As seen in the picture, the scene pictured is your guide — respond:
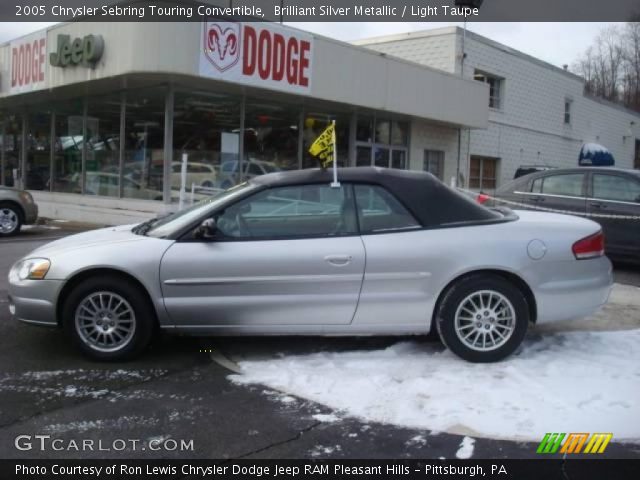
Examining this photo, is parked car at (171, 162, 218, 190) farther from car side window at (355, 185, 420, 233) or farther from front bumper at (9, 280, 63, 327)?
car side window at (355, 185, 420, 233)

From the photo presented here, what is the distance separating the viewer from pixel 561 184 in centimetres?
950

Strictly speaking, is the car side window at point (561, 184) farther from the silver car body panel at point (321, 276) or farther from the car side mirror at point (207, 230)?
the car side mirror at point (207, 230)

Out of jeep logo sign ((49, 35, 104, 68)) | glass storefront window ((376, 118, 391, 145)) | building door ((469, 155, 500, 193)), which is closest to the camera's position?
jeep logo sign ((49, 35, 104, 68))

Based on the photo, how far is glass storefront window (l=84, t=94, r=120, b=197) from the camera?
1502cm

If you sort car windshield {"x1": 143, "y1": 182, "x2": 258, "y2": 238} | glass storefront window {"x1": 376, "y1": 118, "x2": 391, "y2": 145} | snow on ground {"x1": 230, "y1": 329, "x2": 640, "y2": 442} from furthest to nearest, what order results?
glass storefront window {"x1": 376, "y1": 118, "x2": 391, "y2": 145} → car windshield {"x1": 143, "y1": 182, "x2": 258, "y2": 238} → snow on ground {"x1": 230, "y1": 329, "x2": 640, "y2": 442}

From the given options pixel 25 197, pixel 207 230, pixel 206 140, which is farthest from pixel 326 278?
pixel 25 197

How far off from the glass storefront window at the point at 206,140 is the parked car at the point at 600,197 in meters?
6.92

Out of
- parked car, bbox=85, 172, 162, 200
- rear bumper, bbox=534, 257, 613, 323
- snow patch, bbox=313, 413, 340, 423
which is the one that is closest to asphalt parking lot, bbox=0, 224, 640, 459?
snow patch, bbox=313, 413, 340, 423

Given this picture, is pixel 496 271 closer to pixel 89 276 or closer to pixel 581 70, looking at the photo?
pixel 89 276

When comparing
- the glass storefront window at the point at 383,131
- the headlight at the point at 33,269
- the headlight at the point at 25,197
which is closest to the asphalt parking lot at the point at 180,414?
the headlight at the point at 33,269

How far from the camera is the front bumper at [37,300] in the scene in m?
4.70

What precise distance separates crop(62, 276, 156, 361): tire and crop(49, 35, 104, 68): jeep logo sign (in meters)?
9.26

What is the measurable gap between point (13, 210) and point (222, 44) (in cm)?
540

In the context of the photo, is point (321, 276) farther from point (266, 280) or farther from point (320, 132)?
point (320, 132)
